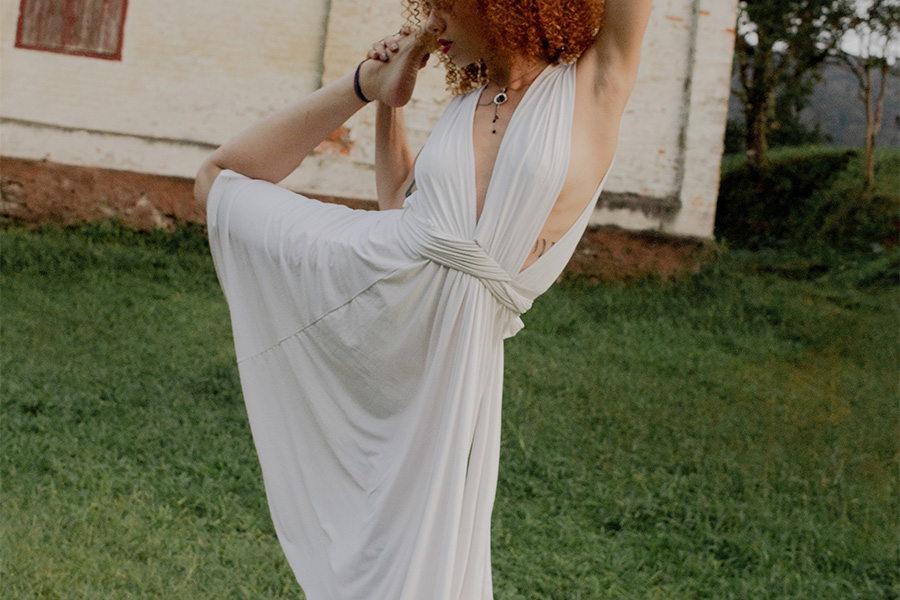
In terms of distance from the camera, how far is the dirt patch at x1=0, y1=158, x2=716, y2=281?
8398mm

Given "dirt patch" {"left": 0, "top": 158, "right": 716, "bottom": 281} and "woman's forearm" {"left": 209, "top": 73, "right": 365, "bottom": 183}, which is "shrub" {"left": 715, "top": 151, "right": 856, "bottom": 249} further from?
"woman's forearm" {"left": 209, "top": 73, "right": 365, "bottom": 183}

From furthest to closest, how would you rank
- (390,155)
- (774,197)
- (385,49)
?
(774,197), (390,155), (385,49)

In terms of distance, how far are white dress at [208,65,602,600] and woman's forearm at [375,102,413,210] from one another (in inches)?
11.2

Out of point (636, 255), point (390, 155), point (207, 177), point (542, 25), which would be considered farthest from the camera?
point (636, 255)

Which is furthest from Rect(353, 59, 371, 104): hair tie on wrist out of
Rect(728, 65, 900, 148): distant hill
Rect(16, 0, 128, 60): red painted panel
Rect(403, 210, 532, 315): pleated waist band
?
Rect(728, 65, 900, 148): distant hill

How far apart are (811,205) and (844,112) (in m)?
7.45

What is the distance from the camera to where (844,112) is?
17.9 m

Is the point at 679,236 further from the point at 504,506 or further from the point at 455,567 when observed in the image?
the point at 455,567

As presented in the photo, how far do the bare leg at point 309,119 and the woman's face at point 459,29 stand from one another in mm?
34

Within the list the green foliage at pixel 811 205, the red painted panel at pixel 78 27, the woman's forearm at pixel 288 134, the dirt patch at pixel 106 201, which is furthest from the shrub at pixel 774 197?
the woman's forearm at pixel 288 134

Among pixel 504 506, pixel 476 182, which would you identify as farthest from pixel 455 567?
pixel 504 506

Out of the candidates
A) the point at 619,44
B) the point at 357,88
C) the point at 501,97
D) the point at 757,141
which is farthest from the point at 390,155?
the point at 757,141

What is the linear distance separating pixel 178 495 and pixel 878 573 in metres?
3.06

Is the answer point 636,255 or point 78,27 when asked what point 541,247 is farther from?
point 78,27
